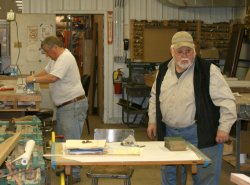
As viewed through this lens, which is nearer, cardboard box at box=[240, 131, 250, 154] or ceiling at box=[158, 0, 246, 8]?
cardboard box at box=[240, 131, 250, 154]

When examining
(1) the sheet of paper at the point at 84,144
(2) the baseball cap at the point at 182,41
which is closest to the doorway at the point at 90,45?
(2) the baseball cap at the point at 182,41

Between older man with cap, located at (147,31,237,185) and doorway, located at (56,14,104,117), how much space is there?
610cm

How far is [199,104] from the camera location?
3775mm

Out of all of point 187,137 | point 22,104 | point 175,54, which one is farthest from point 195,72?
point 22,104

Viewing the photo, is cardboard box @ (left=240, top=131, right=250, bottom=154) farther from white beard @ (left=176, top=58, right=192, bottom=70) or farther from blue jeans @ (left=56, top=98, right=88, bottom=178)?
white beard @ (left=176, top=58, right=192, bottom=70)

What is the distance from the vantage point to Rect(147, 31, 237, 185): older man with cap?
3.79m

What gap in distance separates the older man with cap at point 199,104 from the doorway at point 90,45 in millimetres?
6095

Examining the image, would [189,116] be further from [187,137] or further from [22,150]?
[22,150]

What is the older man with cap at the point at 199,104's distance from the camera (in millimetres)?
3791

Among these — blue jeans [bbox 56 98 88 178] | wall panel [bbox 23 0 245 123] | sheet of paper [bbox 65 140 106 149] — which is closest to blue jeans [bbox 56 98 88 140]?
blue jeans [bbox 56 98 88 178]

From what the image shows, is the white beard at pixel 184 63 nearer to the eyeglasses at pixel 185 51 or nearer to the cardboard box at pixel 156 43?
the eyeglasses at pixel 185 51

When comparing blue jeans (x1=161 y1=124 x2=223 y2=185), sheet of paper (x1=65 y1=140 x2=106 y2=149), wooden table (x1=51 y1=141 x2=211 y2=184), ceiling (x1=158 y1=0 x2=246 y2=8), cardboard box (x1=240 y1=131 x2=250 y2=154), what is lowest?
cardboard box (x1=240 y1=131 x2=250 y2=154)

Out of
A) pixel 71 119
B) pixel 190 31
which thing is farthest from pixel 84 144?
pixel 190 31

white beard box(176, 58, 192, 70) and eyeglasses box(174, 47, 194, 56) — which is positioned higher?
eyeglasses box(174, 47, 194, 56)
